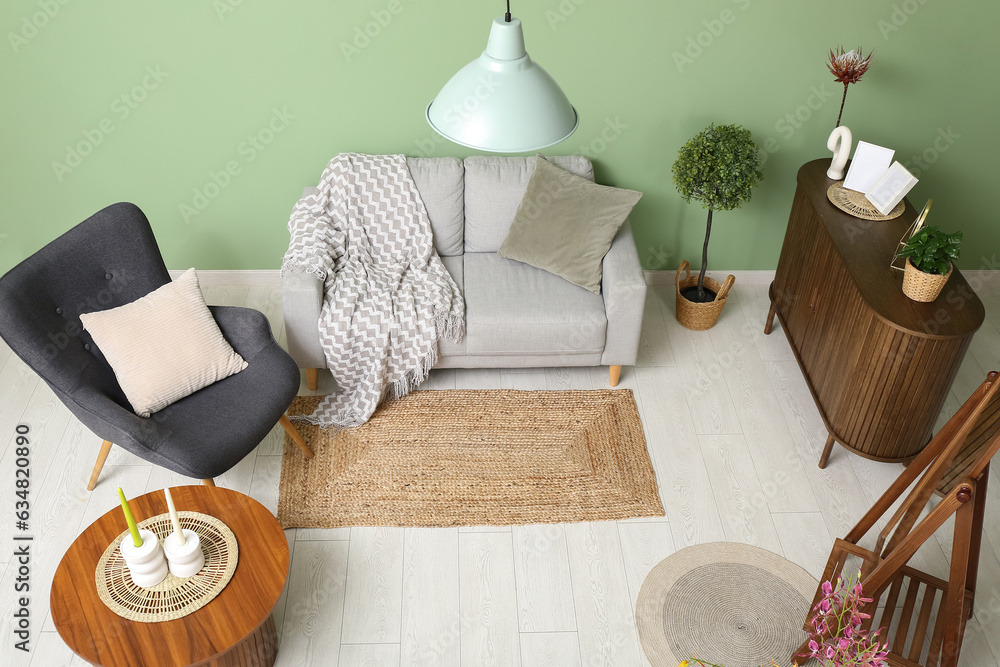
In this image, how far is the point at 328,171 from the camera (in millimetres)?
3484

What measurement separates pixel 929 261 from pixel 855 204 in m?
0.60

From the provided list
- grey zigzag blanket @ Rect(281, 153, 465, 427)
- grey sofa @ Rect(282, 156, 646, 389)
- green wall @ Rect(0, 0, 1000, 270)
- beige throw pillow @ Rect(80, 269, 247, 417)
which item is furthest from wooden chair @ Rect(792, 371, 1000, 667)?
beige throw pillow @ Rect(80, 269, 247, 417)

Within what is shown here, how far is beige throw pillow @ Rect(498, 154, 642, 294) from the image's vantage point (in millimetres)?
3402

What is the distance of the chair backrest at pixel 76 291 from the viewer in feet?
8.67

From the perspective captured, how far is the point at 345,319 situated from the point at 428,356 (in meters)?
0.37

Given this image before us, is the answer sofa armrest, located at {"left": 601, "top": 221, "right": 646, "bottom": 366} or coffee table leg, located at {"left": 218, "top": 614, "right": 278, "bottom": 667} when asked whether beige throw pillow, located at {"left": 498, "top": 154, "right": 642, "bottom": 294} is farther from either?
coffee table leg, located at {"left": 218, "top": 614, "right": 278, "bottom": 667}

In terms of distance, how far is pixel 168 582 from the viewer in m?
2.24

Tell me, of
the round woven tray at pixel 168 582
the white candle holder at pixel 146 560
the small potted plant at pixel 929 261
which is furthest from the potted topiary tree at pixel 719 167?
the white candle holder at pixel 146 560

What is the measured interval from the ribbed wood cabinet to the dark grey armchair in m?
2.02

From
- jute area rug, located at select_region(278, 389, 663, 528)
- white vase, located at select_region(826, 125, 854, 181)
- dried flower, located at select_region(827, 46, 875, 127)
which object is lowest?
jute area rug, located at select_region(278, 389, 663, 528)

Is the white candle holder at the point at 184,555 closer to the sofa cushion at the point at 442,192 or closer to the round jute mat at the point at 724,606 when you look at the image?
the round jute mat at the point at 724,606

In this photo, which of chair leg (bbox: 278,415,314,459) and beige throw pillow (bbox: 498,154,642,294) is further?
beige throw pillow (bbox: 498,154,642,294)

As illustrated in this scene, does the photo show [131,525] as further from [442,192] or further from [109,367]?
[442,192]

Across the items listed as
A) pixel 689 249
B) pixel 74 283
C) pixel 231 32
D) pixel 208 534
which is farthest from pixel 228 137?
pixel 689 249
